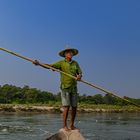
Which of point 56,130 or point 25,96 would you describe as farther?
point 25,96

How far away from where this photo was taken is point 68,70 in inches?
431

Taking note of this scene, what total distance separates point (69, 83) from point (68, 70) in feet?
1.19

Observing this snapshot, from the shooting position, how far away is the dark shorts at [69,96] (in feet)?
35.4

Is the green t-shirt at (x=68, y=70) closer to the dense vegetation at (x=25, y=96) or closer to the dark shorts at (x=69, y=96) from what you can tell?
the dark shorts at (x=69, y=96)

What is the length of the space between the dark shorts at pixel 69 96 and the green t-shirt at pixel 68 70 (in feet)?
0.36

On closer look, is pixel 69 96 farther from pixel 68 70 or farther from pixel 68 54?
pixel 68 54

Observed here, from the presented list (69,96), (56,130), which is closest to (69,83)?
(69,96)

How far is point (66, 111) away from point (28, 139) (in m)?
6.90

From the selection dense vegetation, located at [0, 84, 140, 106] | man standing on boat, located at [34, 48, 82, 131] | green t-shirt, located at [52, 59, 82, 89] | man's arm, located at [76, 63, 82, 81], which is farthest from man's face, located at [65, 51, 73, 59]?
dense vegetation, located at [0, 84, 140, 106]

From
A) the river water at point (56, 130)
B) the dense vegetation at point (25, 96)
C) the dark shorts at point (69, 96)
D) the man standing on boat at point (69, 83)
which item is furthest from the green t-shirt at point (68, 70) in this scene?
the dense vegetation at point (25, 96)

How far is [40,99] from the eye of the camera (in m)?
95.3

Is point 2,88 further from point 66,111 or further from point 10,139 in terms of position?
point 66,111

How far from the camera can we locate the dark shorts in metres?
10.8

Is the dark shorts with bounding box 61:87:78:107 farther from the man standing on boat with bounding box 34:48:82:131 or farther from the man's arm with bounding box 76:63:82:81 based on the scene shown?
the man's arm with bounding box 76:63:82:81
